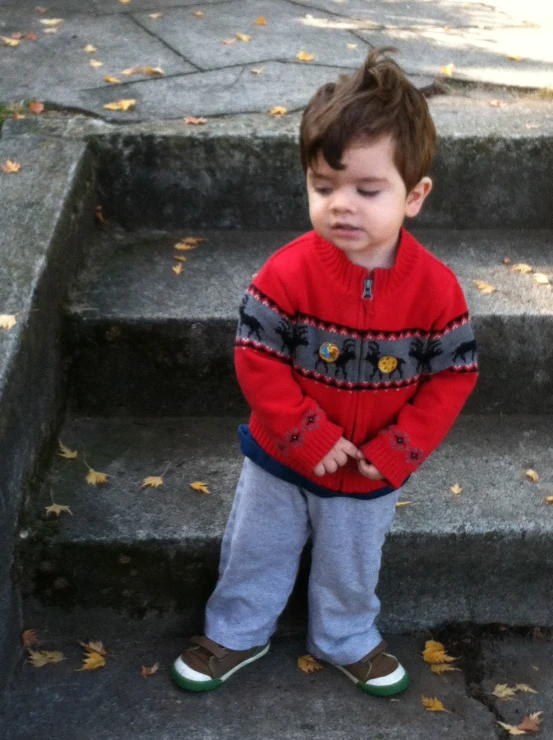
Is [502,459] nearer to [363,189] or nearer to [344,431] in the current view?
[344,431]

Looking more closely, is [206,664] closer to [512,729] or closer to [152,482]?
[152,482]

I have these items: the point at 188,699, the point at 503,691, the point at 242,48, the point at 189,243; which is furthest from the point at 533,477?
the point at 242,48

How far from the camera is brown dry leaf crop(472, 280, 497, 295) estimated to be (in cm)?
307

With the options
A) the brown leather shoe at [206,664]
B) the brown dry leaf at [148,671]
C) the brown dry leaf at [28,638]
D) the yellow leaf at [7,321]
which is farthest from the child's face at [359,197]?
the brown dry leaf at [28,638]

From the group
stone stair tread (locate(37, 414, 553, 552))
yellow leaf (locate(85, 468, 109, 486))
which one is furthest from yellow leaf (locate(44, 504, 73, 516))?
yellow leaf (locate(85, 468, 109, 486))

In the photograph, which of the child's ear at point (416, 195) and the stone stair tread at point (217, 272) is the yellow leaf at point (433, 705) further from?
the child's ear at point (416, 195)

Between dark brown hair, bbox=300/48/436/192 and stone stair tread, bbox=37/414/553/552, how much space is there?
3.57 ft

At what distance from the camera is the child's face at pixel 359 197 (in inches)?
75.7

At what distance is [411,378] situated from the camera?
216 centimetres

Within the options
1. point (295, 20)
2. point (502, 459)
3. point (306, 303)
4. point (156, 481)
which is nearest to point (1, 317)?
point (156, 481)

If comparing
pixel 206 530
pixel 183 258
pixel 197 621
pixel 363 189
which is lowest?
pixel 197 621

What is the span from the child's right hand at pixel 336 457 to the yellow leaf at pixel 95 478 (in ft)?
2.59

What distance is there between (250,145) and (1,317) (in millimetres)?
1244

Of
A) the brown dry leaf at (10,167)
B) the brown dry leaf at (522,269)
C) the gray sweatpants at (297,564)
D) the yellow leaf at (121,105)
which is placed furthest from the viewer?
the yellow leaf at (121,105)
